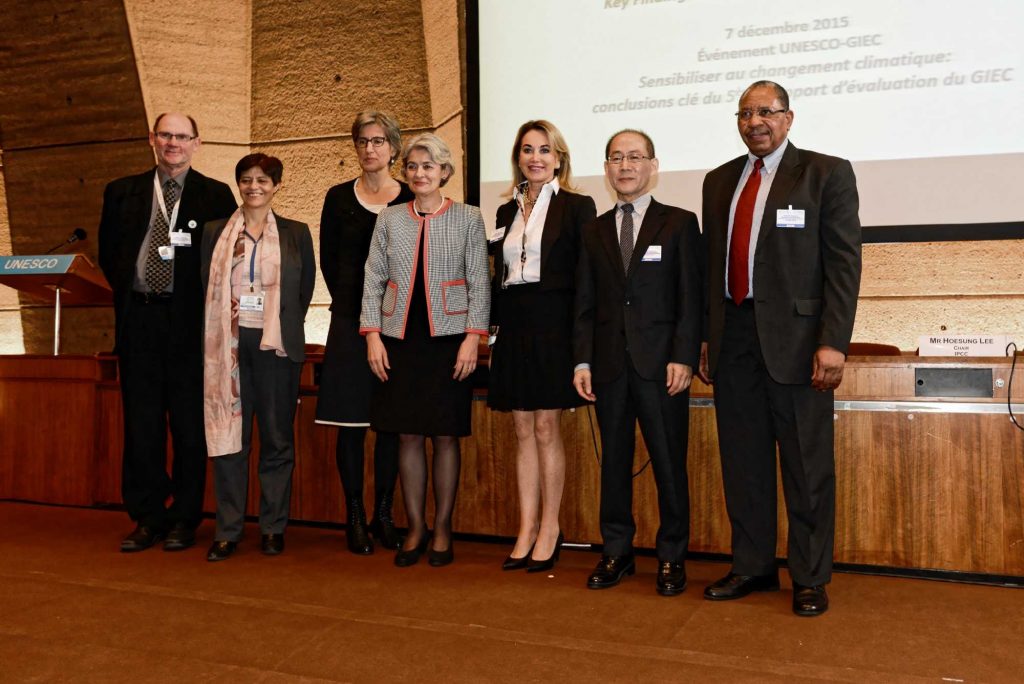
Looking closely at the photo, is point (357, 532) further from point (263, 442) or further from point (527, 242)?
point (527, 242)

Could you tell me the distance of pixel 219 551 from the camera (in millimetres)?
3270

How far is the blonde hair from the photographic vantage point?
3.00 meters

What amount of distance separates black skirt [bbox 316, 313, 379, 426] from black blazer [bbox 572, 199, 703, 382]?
91cm

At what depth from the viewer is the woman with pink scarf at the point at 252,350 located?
10.8 feet

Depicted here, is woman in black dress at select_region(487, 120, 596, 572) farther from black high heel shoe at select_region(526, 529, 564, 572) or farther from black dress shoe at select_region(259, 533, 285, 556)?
black dress shoe at select_region(259, 533, 285, 556)

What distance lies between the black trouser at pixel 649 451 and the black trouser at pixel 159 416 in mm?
1634

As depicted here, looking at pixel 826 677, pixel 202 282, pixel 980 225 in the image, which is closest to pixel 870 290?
pixel 980 225

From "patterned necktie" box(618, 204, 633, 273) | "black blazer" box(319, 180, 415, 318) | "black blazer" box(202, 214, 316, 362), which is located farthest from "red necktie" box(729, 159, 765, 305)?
"black blazer" box(202, 214, 316, 362)

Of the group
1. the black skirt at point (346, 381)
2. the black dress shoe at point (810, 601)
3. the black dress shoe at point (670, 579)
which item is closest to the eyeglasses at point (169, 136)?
the black skirt at point (346, 381)

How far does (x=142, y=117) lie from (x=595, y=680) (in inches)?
188

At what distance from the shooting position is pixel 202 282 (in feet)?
11.4

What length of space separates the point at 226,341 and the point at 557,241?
50.1 inches

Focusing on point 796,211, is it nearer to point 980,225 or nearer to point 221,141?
point 980,225

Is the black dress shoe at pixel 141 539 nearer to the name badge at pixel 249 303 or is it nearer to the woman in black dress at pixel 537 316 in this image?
the name badge at pixel 249 303
